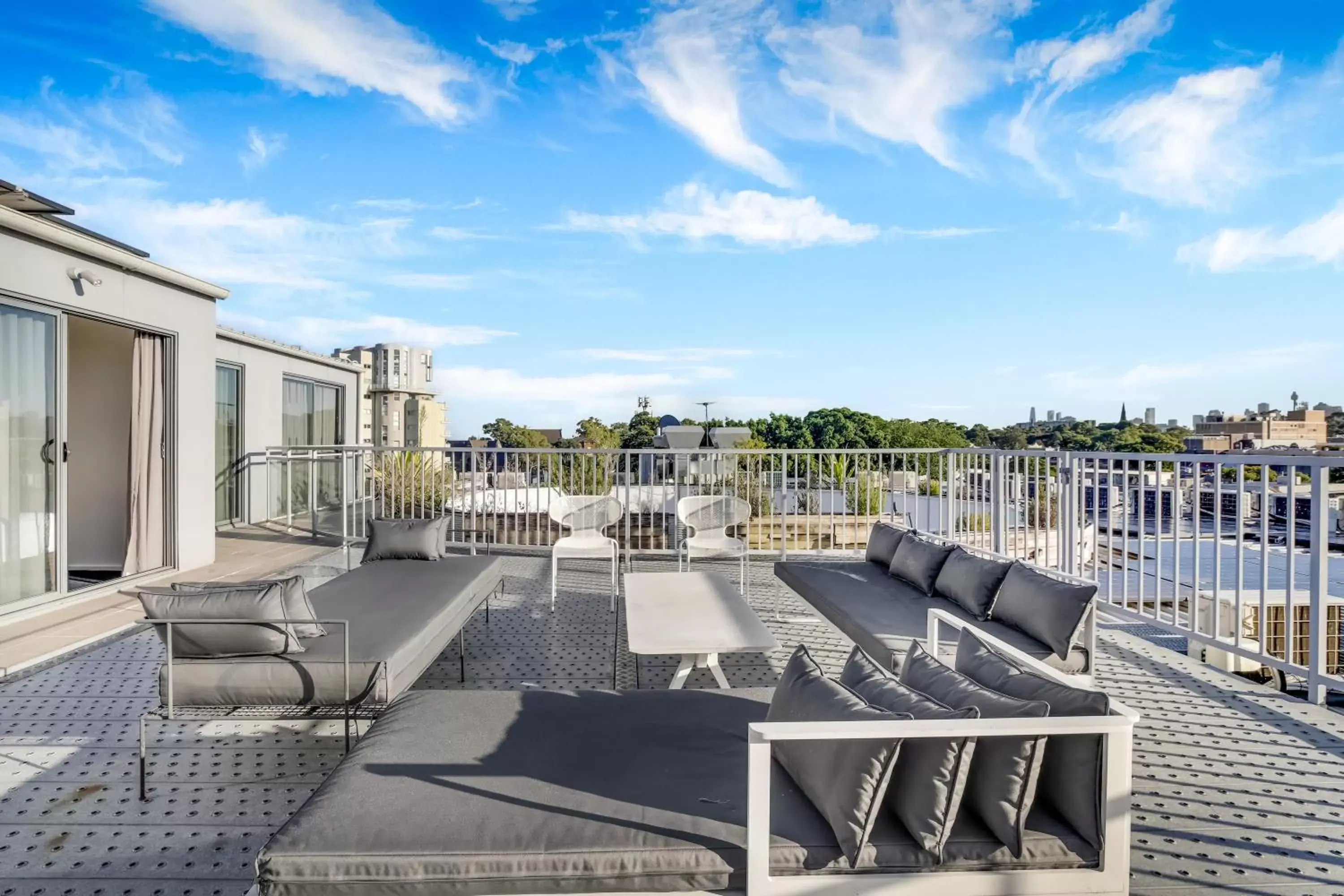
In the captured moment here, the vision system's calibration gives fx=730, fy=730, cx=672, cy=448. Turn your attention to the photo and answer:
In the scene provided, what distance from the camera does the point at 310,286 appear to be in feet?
52.3

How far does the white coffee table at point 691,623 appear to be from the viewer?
286 centimetres

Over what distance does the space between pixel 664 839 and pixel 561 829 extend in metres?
0.21

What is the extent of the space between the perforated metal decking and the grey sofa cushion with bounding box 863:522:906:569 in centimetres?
57

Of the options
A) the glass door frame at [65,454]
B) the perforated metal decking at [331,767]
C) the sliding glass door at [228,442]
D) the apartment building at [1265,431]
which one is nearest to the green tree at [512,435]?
the sliding glass door at [228,442]

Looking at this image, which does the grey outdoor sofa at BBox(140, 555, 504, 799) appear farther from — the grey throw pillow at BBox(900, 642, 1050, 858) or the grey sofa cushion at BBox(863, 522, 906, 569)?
the grey sofa cushion at BBox(863, 522, 906, 569)

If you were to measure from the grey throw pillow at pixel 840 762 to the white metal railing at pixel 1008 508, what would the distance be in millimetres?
2511

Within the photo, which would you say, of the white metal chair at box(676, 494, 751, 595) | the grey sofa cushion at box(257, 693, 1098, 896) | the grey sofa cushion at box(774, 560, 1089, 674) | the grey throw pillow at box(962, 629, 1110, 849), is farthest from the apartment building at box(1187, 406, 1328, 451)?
the grey sofa cushion at box(257, 693, 1098, 896)

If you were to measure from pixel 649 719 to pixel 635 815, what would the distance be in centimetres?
54

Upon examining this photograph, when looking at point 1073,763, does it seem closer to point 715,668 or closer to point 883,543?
point 715,668

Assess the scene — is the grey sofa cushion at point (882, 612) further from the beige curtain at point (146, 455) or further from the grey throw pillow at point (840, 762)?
the beige curtain at point (146, 455)

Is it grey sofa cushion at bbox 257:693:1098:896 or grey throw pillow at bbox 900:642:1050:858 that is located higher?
grey throw pillow at bbox 900:642:1050:858

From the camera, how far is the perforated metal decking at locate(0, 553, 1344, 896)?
6.14 feet

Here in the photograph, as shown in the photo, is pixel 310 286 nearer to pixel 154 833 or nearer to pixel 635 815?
pixel 154 833

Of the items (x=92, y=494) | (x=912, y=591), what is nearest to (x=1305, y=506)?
(x=912, y=591)
